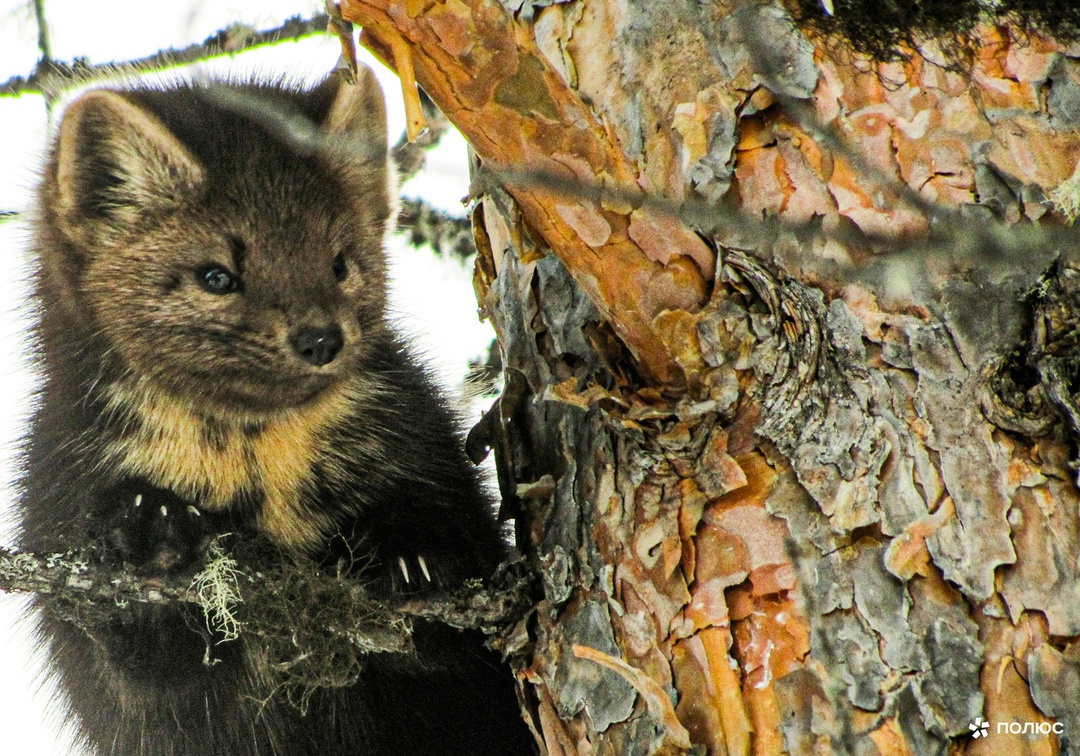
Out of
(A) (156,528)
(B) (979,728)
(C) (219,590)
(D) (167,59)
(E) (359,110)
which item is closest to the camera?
(B) (979,728)

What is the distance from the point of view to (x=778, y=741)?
1.89 metres

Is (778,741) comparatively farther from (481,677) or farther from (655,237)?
(481,677)

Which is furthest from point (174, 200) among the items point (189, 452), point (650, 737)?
point (650, 737)

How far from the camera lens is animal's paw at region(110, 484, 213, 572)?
2.48m

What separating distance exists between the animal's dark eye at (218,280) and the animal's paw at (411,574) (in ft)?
2.48

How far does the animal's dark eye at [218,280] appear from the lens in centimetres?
268

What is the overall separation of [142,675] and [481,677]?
0.80m

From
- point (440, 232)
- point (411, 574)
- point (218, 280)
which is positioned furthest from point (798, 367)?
point (440, 232)

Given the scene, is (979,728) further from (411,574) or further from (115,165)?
(115,165)

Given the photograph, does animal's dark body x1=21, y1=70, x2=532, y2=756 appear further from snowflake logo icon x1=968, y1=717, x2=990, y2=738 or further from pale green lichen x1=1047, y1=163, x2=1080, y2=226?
pale green lichen x1=1047, y1=163, x2=1080, y2=226

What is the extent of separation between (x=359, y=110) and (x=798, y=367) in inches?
63.4

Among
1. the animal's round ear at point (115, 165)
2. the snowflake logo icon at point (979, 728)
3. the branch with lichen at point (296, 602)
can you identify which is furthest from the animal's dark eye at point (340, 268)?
the snowflake logo icon at point (979, 728)

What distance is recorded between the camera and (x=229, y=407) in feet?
9.36

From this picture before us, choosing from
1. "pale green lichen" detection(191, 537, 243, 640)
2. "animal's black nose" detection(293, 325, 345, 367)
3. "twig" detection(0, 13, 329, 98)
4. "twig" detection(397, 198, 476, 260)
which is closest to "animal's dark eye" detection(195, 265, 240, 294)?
"animal's black nose" detection(293, 325, 345, 367)
